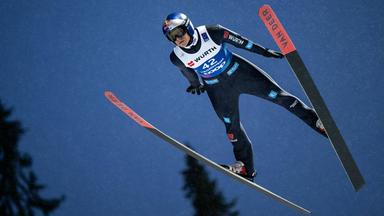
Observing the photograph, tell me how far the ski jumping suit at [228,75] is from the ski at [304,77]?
0.34 m

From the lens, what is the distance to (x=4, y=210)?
9641 millimetres

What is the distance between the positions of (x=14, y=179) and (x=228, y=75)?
25.4 ft

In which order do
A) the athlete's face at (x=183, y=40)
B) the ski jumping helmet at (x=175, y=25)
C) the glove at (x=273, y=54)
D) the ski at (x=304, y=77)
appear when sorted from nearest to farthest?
the ski at (x=304, y=77)
the ski jumping helmet at (x=175, y=25)
the athlete's face at (x=183, y=40)
the glove at (x=273, y=54)

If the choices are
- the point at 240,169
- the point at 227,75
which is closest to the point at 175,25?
the point at 227,75

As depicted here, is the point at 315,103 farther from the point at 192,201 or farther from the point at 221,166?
the point at 192,201

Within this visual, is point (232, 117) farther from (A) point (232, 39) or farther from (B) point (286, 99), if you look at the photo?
(A) point (232, 39)

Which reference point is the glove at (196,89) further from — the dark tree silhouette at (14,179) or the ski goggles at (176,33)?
the dark tree silhouette at (14,179)

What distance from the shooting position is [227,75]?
4.31 meters

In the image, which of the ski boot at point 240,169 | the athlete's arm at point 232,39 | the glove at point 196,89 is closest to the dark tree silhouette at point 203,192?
the ski boot at point 240,169

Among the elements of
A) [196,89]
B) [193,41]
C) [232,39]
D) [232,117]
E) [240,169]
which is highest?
[193,41]

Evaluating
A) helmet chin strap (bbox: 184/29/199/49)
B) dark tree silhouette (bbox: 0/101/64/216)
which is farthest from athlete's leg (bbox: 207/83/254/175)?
dark tree silhouette (bbox: 0/101/64/216)

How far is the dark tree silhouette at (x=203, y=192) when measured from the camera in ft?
39.5

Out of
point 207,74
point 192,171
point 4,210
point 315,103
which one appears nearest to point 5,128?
point 4,210

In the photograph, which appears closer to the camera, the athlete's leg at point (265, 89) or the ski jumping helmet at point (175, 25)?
the ski jumping helmet at point (175, 25)
